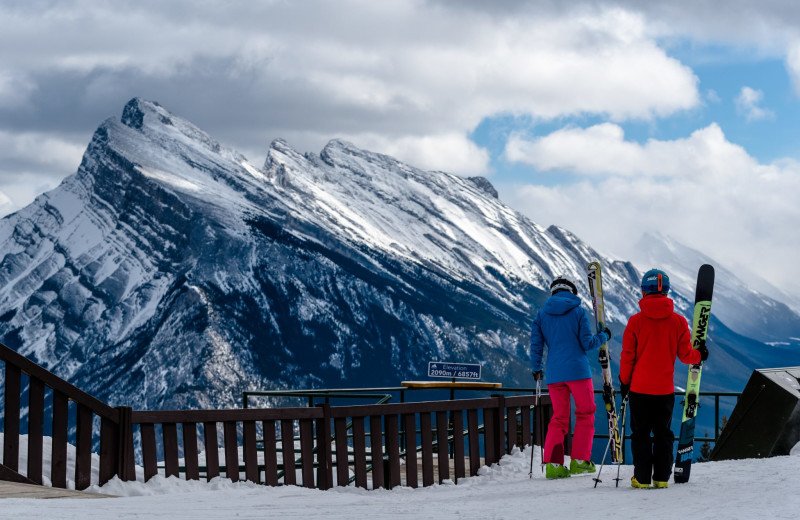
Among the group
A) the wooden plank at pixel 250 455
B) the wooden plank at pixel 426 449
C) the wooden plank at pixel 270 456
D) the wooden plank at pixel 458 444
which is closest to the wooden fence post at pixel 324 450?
the wooden plank at pixel 270 456

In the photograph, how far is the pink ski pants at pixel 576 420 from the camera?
36.0 feet

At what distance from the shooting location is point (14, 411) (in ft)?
29.6

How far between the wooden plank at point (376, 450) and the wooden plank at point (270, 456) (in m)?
1.19

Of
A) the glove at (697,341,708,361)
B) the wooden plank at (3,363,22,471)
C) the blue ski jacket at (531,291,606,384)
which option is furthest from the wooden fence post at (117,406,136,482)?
the glove at (697,341,708,361)

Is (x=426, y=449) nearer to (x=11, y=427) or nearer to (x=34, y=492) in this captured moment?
(x=11, y=427)

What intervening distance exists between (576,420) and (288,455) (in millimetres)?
3162

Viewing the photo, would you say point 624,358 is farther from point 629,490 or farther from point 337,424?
point 337,424

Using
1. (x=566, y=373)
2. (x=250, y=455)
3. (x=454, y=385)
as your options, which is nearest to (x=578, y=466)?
(x=566, y=373)

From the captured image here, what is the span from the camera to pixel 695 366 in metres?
9.82

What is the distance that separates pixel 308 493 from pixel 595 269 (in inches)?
164

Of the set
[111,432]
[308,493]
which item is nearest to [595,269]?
[308,493]

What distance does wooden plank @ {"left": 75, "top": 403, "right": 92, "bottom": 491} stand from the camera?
895 centimetres

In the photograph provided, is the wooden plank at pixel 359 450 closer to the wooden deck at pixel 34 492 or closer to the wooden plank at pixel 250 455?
the wooden plank at pixel 250 455

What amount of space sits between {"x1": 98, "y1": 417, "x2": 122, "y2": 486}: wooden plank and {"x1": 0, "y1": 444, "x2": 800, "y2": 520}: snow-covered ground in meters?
0.13
